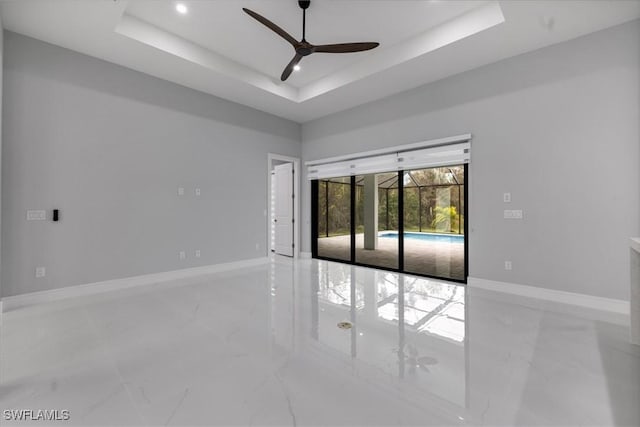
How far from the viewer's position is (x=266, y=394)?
181 cm

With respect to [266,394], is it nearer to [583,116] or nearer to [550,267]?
[550,267]

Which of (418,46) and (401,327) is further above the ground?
(418,46)

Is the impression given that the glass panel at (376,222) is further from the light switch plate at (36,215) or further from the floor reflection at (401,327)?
the light switch plate at (36,215)

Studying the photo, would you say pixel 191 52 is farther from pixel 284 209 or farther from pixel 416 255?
pixel 416 255

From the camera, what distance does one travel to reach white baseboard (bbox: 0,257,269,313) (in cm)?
345

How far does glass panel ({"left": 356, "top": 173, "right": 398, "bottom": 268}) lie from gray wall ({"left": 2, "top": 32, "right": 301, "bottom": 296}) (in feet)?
7.44

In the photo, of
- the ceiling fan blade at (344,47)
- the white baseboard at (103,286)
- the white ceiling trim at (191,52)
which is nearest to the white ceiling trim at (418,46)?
the white ceiling trim at (191,52)

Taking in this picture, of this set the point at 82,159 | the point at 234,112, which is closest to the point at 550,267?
the point at 234,112

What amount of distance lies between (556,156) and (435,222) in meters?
1.83

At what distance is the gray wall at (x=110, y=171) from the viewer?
350 centimetres

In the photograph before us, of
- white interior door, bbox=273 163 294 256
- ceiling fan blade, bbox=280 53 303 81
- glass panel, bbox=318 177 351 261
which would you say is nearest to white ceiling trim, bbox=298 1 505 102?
ceiling fan blade, bbox=280 53 303 81

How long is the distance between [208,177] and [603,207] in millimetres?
5664

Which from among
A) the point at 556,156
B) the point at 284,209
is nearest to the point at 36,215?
the point at 284,209

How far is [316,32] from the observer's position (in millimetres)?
3828
